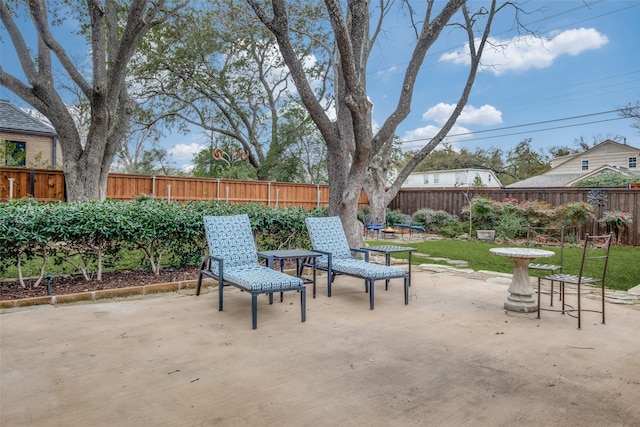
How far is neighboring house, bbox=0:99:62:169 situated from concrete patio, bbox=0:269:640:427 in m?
14.3

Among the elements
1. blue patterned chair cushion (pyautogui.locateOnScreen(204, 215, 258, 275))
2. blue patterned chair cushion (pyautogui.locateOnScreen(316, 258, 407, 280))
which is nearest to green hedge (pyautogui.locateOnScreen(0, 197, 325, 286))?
blue patterned chair cushion (pyautogui.locateOnScreen(204, 215, 258, 275))

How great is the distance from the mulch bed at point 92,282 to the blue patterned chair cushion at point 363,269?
2.02 meters

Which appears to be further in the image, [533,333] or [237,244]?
[237,244]

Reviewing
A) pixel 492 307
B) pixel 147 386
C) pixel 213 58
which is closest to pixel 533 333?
pixel 492 307

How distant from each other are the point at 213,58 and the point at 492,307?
17.2 meters

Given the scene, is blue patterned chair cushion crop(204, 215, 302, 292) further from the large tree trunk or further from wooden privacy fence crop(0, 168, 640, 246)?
wooden privacy fence crop(0, 168, 640, 246)

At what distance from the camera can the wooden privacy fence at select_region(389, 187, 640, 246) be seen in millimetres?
11016

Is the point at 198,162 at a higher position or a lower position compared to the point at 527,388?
higher

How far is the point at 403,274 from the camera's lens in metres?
4.55

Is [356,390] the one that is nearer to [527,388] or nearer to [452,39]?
[527,388]

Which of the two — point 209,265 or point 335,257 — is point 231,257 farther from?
point 335,257

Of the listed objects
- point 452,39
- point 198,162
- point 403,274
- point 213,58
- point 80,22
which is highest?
point 213,58

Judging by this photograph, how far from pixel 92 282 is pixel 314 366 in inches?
143

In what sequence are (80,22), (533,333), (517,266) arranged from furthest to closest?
(80,22) < (517,266) < (533,333)
